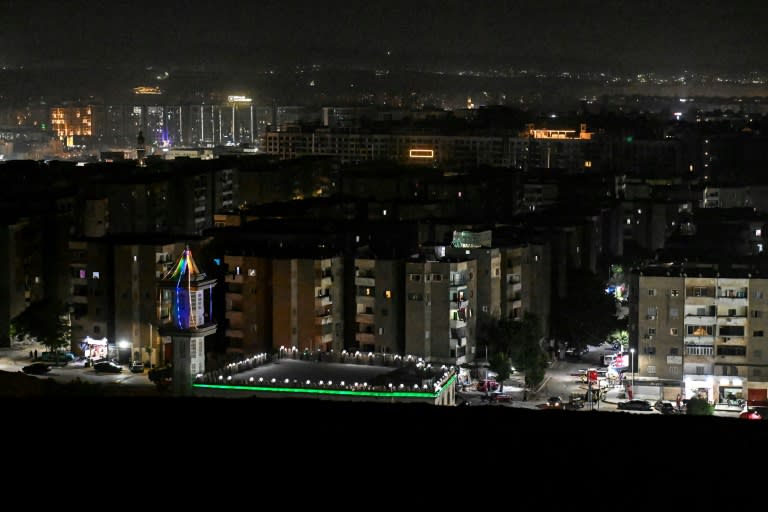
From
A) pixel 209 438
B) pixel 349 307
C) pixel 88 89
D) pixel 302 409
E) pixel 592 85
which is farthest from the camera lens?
pixel 592 85

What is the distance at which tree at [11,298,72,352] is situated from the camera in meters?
9.84

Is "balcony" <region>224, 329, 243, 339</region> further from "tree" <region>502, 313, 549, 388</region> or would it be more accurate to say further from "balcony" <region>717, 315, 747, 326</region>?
"balcony" <region>717, 315, 747, 326</region>

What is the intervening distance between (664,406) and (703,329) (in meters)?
0.71

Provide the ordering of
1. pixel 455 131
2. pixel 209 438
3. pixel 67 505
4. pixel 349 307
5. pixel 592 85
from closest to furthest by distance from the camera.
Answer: pixel 67 505, pixel 209 438, pixel 349 307, pixel 455 131, pixel 592 85

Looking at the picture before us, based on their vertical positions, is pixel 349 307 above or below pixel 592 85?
below

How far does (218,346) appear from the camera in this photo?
A: 31.1ft

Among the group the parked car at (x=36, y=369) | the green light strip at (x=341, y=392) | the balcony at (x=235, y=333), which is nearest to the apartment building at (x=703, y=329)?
the green light strip at (x=341, y=392)

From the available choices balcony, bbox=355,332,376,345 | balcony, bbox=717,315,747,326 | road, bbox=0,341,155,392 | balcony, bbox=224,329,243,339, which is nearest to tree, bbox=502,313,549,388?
balcony, bbox=355,332,376,345

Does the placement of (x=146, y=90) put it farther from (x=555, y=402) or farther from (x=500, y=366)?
(x=555, y=402)

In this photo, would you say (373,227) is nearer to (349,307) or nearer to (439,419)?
(349,307)

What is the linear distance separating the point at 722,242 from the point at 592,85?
38.1 meters

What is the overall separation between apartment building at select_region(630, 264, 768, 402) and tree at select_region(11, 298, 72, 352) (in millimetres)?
3652

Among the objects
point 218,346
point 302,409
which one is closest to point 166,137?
point 218,346

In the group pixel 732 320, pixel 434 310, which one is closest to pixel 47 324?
pixel 434 310
